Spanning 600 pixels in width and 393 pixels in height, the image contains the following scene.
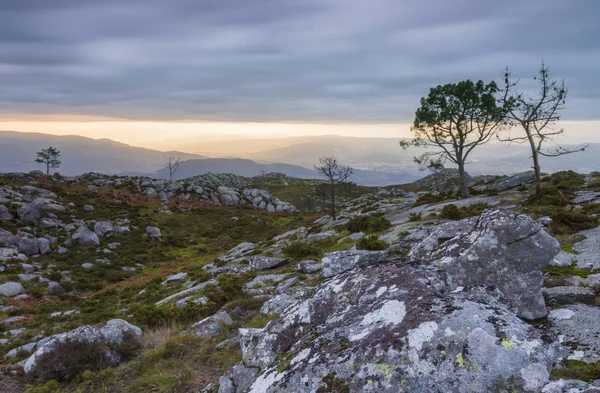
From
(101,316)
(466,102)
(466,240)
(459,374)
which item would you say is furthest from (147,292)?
(466,102)

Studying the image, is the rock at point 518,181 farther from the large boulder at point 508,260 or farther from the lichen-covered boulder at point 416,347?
the lichen-covered boulder at point 416,347

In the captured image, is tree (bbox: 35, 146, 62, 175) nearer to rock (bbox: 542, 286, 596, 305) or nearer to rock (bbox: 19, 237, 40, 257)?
rock (bbox: 19, 237, 40, 257)

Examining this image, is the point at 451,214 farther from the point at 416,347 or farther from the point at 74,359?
the point at 74,359

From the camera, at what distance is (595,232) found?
14.9 meters

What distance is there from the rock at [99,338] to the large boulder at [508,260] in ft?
33.8

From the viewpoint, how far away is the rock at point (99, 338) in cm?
1106

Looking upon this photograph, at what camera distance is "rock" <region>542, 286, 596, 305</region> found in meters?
8.26

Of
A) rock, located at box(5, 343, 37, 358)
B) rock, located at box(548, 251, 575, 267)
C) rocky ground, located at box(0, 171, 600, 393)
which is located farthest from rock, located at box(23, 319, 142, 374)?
rock, located at box(548, 251, 575, 267)

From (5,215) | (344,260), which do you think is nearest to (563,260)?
(344,260)

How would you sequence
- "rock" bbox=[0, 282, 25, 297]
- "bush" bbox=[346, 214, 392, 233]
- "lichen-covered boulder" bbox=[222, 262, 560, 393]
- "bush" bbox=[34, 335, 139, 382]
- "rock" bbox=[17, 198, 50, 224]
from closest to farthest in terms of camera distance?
1. "lichen-covered boulder" bbox=[222, 262, 560, 393]
2. "bush" bbox=[34, 335, 139, 382]
3. "bush" bbox=[346, 214, 392, 233]
4. "rock" bbox=[0, 282, 25, 297]
5. "rock" bbox=[17, 198, 50, 224]

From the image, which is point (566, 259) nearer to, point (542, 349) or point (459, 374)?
point (542, 349)

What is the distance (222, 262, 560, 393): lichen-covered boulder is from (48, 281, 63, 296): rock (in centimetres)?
3306

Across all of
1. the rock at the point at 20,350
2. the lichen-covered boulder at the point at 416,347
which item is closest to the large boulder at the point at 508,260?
the lichen-covered boulder at the point at 416,347

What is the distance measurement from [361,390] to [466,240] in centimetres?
521
